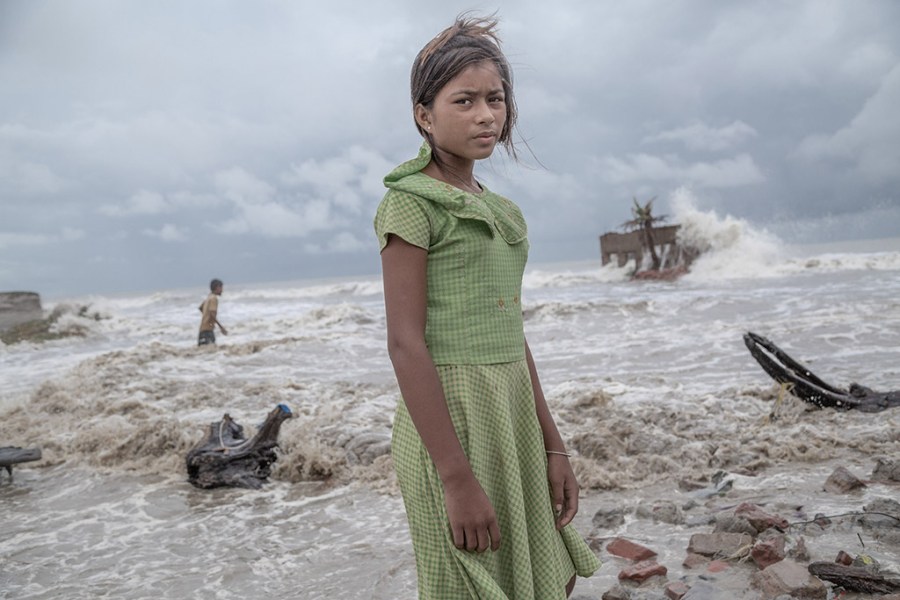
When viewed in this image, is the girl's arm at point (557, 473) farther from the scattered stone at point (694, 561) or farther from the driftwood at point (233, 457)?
the driftwood at point (233, 457)

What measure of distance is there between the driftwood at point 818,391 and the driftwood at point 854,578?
8.73ft

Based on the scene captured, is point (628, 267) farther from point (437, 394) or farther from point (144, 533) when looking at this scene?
point (437, 394)

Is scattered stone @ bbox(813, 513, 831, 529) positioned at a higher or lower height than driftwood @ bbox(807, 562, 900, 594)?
lower

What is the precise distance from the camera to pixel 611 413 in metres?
5.47

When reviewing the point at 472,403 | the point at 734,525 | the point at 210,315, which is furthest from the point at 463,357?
the point at 210,315

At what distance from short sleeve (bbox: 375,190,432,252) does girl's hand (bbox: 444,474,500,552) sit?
0.42m

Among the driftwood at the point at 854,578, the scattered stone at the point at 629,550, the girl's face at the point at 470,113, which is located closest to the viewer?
the girl's face at the point at 470,113

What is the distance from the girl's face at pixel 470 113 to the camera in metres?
1.31

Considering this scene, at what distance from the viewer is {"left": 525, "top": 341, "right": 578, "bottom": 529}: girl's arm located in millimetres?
1414

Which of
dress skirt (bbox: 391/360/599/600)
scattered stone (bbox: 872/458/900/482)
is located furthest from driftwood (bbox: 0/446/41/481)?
scattered stone (bbox: 872/458/900/482)

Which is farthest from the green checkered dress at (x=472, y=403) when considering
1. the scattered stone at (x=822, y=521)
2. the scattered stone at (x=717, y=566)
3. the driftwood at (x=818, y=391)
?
the driftwood at (x=818, y=391)

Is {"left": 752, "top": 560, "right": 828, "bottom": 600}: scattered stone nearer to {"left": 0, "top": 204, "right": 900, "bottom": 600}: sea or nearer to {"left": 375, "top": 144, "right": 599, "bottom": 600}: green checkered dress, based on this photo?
{"left": 0, "top": 204, "right": 900, "bottom": 600}: sea

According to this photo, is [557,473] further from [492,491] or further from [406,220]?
[406,220]

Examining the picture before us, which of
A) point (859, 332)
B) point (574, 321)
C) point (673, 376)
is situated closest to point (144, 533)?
point (673, 376)
